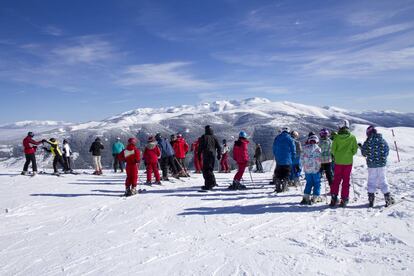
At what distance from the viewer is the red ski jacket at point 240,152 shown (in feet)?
39.6

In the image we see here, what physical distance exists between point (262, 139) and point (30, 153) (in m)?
181

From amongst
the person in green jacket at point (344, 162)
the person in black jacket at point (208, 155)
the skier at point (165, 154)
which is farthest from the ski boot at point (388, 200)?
the skier at point (165, 154)

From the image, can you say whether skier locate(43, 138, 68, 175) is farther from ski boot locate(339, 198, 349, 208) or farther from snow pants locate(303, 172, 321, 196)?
ski boot locate(339, 198, 349, 208)

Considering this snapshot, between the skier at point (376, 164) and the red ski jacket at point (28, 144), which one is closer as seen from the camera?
the skier at point (376, 164)

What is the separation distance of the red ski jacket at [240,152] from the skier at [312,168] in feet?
10.5

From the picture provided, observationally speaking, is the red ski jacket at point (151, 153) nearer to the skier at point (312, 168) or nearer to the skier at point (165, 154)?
the skier at point (165, 154)

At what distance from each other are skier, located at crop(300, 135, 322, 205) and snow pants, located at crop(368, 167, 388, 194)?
1.26 m

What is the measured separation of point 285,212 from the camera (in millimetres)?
8383

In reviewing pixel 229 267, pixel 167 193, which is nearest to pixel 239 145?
pixel 167 193

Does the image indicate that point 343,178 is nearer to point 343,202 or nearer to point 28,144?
point 343,202

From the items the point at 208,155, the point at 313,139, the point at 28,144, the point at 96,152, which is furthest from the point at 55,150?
the point at 313,139

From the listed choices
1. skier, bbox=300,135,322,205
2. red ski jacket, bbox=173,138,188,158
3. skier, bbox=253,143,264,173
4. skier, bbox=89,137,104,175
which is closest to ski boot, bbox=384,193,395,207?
skier, bbox=300,135,322,205

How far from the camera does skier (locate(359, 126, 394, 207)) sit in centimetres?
834

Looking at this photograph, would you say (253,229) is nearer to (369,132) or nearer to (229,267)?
(229,267)
